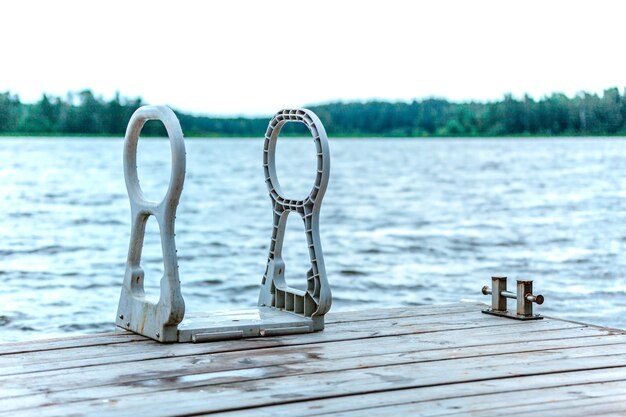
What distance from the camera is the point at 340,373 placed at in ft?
14.9

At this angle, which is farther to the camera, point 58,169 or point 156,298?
point 58,169

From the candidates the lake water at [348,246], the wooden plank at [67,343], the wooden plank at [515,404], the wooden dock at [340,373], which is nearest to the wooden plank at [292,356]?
the wooden dock at [340,373]

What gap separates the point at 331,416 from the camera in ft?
12.6

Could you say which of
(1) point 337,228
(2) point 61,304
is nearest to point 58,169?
(1) point 337,228

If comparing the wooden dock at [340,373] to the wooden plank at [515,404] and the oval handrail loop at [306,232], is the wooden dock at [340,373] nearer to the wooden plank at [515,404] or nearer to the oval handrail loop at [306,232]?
the wooden plank at [515,404]

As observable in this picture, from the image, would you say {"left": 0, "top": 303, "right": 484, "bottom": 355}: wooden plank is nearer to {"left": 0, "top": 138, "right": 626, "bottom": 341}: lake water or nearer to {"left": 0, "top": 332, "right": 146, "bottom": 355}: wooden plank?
{"left": 0, "top": 332, "right": 146, "bottom": 355}: wooden plank

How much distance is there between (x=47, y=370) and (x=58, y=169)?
68177 mm

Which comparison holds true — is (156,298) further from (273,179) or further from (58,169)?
(58,169)

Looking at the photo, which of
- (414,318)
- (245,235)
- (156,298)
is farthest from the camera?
(245,235)

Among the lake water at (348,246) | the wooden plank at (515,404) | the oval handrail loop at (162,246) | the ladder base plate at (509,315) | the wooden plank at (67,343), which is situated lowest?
the lake water at (348,246)

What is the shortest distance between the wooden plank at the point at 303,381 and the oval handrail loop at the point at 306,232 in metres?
0.81

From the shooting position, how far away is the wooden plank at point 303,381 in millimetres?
3996

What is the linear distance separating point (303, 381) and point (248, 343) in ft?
2.90

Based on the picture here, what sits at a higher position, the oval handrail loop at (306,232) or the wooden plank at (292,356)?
the oval handrail loop at (306,232)
